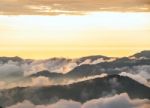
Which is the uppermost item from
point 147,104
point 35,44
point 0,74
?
point 35,44

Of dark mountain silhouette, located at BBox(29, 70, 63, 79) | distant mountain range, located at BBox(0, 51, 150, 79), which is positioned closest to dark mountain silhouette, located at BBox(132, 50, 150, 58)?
distant mountain range, located at BBox(0, 51, 150, 79)

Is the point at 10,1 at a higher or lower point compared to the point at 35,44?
higher

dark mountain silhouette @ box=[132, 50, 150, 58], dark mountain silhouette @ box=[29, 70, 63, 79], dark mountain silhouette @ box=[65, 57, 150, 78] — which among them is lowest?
dark mountain silhouette @ box=[29, 70, 63, 79]

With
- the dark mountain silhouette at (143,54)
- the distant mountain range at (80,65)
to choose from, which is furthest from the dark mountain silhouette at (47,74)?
the dark mountain silhouette at (143,54)

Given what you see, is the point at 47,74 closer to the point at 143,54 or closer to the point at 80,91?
the point at 80,91

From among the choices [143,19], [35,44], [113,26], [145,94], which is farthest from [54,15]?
[145,94]

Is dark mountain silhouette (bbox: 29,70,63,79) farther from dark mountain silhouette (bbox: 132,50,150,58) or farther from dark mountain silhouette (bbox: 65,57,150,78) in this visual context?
dark mountain silhouette (bbox: 132,50,150,58)

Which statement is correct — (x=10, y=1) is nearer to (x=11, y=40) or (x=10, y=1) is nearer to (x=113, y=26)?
(x=11, y=40)

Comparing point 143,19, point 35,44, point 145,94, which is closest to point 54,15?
point 35,44

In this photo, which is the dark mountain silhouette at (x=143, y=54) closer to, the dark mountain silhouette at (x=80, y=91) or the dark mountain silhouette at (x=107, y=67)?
the dark mountain silhouette at (x=107, y=67)
